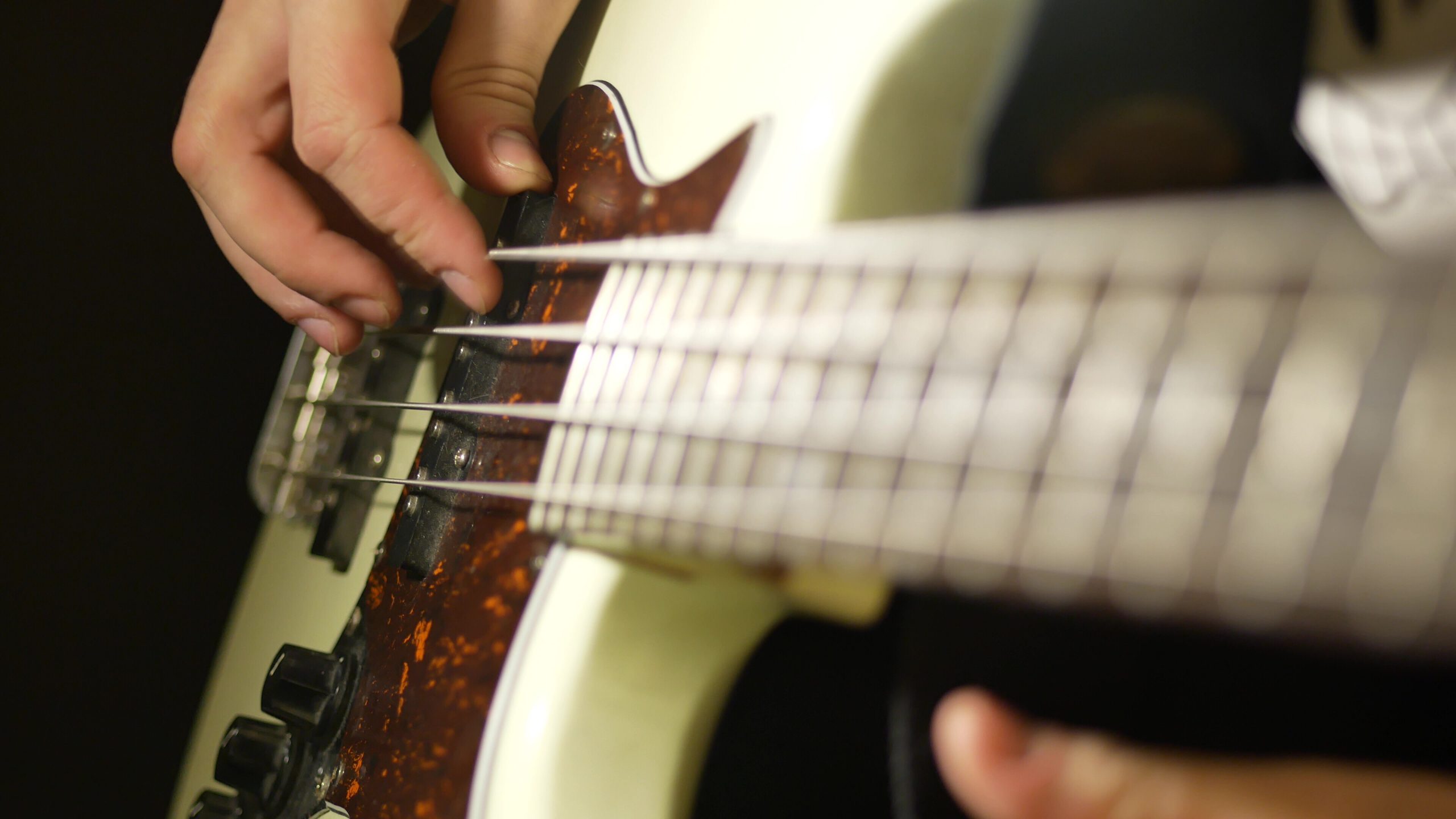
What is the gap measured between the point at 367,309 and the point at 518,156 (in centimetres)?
14

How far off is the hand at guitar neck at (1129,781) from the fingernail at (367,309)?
0.40 metres

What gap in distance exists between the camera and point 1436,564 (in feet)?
0.58

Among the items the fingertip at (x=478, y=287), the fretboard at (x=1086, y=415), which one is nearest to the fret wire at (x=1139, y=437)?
the fretboard at (x=1086, y=415)

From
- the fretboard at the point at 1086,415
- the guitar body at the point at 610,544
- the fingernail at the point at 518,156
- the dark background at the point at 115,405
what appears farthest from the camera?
the dark background at the point at 115,405

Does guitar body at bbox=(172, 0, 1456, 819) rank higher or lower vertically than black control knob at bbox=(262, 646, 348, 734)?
higher

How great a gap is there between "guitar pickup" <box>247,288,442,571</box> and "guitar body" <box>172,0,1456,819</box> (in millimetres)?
94

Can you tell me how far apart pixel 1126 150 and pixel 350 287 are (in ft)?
1.38

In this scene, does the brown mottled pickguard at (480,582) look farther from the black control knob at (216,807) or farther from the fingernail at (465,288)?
the black control knob at (216,807)

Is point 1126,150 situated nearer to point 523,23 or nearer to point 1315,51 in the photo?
point 1315,51

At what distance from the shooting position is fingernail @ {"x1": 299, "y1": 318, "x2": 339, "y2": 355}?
1.69ft

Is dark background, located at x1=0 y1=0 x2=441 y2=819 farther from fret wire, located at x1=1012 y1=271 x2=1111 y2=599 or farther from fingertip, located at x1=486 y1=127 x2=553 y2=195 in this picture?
fret wire, located at x1=1012 y1=271 x2=1111 y2=599

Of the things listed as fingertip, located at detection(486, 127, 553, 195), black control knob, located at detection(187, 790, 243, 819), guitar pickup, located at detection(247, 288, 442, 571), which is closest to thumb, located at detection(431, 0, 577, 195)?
fingertip, located at detection(486, 127, 553, 195)

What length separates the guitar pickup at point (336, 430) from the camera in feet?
1.76

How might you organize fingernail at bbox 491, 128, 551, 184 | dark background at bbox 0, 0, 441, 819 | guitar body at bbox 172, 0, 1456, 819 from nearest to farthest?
A: guitar body at bbox 172, 0, 1456, 819 → fingernail at bbox 491, 128, 551, 184 → dark background at bbox 0, 0, 441, 819
